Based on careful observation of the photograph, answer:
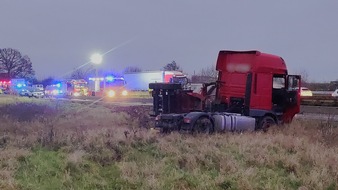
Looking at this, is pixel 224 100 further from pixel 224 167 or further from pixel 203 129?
pixel 224 167

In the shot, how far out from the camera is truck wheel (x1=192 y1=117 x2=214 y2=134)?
13.5m

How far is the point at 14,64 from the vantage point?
126750mm

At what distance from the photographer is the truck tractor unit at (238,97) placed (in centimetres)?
1436

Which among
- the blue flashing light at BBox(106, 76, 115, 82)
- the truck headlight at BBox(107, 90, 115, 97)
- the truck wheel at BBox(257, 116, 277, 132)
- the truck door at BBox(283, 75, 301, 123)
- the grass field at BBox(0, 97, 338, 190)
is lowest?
the grass field at BBox(0, 97, 338, 190)

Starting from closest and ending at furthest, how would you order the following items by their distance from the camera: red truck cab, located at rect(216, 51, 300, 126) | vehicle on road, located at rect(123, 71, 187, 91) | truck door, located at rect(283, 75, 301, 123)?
red truck cab, located at rect(216, 51, 300, 126), truck door, located at rect(283, 75, 301, 123), vehicle on road, located at rect(123, 71, 187, 91)

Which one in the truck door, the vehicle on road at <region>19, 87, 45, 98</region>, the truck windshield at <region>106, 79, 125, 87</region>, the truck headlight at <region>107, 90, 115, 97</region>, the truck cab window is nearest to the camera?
the truck cab window

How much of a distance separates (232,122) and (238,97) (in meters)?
1.51

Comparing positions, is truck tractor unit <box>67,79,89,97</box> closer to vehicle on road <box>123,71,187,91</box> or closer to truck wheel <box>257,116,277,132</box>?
vehicle on road <box>123,71,187,91</box>

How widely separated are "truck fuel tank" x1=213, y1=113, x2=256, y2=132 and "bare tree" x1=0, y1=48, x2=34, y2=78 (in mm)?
118220

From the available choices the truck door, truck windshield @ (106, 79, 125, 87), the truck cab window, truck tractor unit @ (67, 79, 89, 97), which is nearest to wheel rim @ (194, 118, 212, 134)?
the truck cab window

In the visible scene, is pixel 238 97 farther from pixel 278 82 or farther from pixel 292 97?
pixel 292 97

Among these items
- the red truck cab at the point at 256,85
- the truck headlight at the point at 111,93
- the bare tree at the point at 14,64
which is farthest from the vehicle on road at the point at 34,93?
the bare tree at the point at 14,64

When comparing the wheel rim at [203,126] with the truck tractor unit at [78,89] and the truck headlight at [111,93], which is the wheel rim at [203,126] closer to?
the truck headlight at [111,93]

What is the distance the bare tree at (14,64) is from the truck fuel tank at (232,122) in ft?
388
